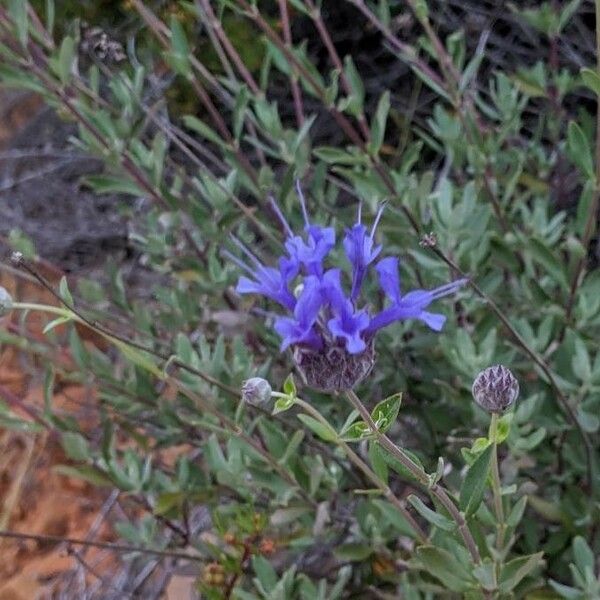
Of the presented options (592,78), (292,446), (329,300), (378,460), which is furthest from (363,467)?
(592,78)

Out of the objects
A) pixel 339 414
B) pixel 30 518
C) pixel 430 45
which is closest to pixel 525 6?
pixel 430 45

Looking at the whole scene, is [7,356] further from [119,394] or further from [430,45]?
[430,45]

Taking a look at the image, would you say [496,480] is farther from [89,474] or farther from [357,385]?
[89,474]

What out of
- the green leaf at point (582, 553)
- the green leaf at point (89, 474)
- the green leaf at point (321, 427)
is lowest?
the green leaf at point (582, 553)

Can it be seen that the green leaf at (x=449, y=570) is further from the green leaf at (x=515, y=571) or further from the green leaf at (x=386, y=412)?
the green leaf at (x=386, y=412)

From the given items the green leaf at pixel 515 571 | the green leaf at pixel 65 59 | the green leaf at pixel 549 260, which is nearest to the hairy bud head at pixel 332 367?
the green leaf at pixel 515 571
